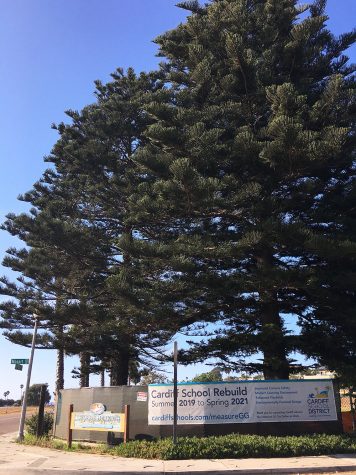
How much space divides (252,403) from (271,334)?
2.65 metres

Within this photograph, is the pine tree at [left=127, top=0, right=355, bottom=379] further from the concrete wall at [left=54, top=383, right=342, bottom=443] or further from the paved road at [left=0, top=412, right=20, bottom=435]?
the paved road at [left=0, top=412, right=20, bottom=435]

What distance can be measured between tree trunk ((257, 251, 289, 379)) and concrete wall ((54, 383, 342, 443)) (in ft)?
7.56

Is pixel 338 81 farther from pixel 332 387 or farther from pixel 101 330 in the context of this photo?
pixel 101 330

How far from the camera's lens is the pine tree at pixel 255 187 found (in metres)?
16.3

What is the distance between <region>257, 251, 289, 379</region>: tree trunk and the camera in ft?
53.4

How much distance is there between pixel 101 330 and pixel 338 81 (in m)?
14.0

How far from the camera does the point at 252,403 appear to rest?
565 inches

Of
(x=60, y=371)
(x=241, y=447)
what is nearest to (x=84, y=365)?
(x=60, y=371)

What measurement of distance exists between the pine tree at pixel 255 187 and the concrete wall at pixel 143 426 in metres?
2.51

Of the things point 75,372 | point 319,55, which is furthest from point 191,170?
point 75,372

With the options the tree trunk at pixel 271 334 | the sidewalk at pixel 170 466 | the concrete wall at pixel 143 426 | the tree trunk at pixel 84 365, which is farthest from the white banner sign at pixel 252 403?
the tree trunk at pixel 84 365

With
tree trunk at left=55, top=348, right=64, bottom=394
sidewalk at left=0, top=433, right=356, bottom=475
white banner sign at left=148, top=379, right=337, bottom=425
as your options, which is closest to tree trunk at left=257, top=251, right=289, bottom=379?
white banner sign at left=148, top=379, right=337, bottom=425

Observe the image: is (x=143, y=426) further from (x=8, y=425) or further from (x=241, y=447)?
(x=8, y=425)

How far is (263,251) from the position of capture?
18.3 m
